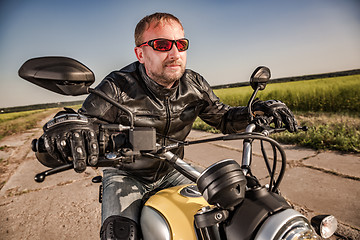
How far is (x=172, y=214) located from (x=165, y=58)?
0.96 m

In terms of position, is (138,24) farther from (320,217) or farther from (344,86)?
(344,86)

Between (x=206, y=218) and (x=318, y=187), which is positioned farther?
(x=318, y=187)

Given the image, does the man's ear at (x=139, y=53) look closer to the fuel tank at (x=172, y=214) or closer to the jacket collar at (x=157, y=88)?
the jacket collar at (x=157, y=88)

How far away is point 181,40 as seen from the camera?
1.47 metres

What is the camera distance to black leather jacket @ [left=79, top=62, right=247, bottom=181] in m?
1.74

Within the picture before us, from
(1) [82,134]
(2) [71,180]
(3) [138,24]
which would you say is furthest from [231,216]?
(2) [71,180]

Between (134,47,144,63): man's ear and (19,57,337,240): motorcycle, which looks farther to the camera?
(134,47,144,63): man's ear

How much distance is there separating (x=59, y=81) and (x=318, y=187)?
3033 millimetres

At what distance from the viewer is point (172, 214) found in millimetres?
1100

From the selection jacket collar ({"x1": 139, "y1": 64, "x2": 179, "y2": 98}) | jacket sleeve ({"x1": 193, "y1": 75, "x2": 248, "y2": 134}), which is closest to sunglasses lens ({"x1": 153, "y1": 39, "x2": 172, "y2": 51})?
jacket collar ({"x1": 139, "y1": 64, "x2": 179, "y2": 98})

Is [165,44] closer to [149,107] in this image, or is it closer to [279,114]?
[149,107]

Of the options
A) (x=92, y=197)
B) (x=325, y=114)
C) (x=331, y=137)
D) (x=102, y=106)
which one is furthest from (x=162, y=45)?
Result: (x=325, y=114)

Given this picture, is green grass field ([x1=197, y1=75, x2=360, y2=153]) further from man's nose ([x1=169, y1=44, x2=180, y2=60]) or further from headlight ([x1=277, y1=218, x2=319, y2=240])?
headlight ([x1=277, y1=218, x2=319, y2=240])

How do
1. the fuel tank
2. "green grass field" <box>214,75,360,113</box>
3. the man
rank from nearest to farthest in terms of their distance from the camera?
the fuel tank → the man → "green grass field" <box>214,75,360,113</box>
